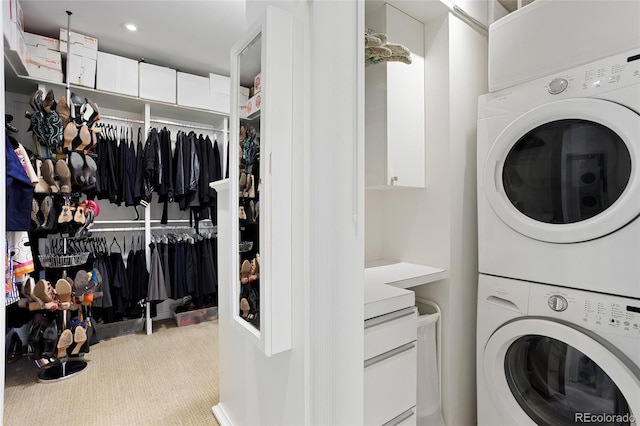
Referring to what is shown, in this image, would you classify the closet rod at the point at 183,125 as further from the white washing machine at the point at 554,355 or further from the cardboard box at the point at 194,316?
the white washing machine at the point at 554,355

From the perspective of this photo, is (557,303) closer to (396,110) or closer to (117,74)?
(396,110)

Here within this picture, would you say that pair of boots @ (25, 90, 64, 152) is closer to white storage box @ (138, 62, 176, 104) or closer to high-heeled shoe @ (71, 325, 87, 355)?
white storage box @ (138, 62, 176, 104)

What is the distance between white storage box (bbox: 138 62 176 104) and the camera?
9.22ft

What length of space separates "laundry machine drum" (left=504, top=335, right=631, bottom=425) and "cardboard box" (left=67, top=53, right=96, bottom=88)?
3.40 meters

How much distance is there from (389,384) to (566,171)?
1158 millimetres

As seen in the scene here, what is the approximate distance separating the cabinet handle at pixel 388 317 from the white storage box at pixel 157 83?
109 inches

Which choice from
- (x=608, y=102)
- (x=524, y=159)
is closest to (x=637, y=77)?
(x=608, y=102)

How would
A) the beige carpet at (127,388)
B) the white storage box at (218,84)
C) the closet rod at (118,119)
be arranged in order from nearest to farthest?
1. the beige carpet at (127,388)
2. the closet rod at (118,119)
3. the white storage box at (218,84)

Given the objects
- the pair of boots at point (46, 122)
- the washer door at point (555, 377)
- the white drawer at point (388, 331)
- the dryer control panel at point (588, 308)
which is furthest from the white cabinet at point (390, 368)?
the pair of boots at point (46, 122)

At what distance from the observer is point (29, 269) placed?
6.56ft

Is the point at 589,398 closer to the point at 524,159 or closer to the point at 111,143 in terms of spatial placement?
the point at 524,159

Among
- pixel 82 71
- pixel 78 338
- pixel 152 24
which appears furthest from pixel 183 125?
pixel 78 338

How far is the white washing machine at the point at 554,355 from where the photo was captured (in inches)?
44.9

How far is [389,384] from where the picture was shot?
123 cm
